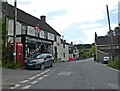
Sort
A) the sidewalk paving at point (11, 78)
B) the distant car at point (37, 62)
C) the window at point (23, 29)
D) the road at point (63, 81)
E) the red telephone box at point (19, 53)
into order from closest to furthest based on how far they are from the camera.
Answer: the road at point (63, 81) < the sidewalk paving at point (11, 78) < the distant car at point (37, 62) < the red telephone box at point (19, 53) < the window at point (23, 29)

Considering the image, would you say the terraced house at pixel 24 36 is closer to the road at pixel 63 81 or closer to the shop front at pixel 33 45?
the shop front at pixel 33 45

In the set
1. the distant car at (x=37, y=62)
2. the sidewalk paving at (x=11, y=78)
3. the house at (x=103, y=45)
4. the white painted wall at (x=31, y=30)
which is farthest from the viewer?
the house at (x=103, y=45)

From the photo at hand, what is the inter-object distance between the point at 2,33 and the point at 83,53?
122 meters

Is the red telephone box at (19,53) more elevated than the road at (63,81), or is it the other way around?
the red telephone box at (19,53)

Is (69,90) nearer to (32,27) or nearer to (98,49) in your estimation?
(32,27)

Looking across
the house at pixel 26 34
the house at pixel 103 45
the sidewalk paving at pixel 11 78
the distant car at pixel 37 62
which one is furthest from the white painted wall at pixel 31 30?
the house at pixel 103 45

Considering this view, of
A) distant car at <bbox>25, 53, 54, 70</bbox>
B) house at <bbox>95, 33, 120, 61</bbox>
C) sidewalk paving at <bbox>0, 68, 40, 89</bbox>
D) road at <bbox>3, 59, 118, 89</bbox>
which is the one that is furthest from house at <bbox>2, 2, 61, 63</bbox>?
house at <bbox>95, 33, 120, 61</bbox>

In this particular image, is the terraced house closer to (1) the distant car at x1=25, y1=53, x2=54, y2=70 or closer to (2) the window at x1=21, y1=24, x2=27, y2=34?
(2) the window at x1=21, y1=24, x2=27, y2=34

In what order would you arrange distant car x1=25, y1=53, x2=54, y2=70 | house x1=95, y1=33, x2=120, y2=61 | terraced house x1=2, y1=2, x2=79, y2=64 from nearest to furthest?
distant car x1=25, y1=53, x2=54, y2=70 < terraced house x1=2, y1=2, x2=79, y2=64 < house x1=95, y1=33, x2=120, y2=61

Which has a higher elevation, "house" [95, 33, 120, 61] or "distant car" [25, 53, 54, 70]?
"house" [95, 33, 120, 61]

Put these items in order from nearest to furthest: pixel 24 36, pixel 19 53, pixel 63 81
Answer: pixel 63 81
pixel 19 53
pixel 24 36

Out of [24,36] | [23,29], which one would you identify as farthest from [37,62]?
[23,29]

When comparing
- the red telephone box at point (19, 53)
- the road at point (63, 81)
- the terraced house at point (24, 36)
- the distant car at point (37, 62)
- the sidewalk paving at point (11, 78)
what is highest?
the terraced house at point (24, 36)

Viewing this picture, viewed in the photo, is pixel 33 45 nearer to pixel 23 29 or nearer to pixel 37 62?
pixel 23 29
